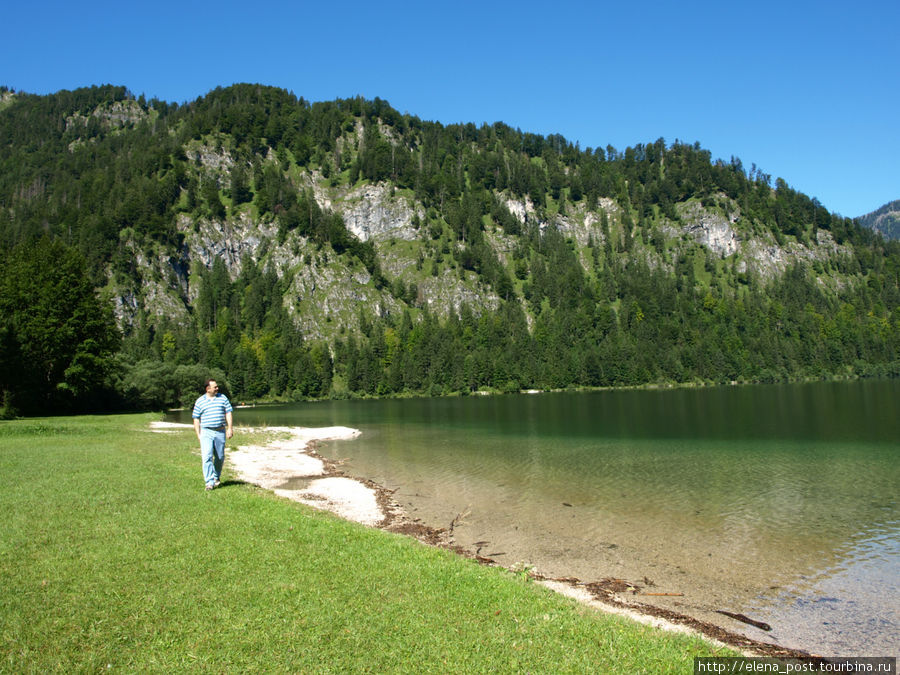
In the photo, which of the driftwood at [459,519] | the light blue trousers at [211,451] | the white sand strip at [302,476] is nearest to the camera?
the light blue trousers at [211,451]

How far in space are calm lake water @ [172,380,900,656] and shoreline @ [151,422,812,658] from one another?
2.38 ft

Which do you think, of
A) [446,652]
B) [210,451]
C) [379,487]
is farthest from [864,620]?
[379,487]

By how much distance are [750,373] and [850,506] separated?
181844mm

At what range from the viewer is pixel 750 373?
183 meters

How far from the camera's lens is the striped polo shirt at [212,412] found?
18312mm

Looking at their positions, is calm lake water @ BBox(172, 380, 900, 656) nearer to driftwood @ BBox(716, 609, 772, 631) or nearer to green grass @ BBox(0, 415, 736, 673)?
driftwood @ BBox(716, 609, 772, 631)

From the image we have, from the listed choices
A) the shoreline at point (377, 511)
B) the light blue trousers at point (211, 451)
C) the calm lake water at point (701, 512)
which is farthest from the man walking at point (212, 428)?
the calm lake water at point (701, 512)

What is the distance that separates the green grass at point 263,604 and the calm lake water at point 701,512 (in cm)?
532

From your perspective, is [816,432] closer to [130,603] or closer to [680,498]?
[680,498]

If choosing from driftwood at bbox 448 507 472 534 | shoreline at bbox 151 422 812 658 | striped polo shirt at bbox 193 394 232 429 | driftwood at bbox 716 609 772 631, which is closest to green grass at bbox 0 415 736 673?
shoreline at bbox 151 422 812 658

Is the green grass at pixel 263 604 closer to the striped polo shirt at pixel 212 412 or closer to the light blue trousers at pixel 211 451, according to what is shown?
the light blue trousers at pixel 211 451

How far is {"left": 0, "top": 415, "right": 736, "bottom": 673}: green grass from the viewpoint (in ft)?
23.4

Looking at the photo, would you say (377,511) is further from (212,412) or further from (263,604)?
(263,604)

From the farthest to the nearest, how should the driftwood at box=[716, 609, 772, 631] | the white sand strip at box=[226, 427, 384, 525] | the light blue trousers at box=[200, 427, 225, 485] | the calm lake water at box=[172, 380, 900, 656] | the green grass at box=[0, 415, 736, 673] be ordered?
the white sand strip at box=[226, 427, 384, 525] → the light blue trousers at box=[200, 427, 225, 485] → the calm lake water at box=[172, 380, 900, 656] → the driftwood at box=[716, 609, 772, 631] → the green grass at box=[0, 415, 736, 673]
